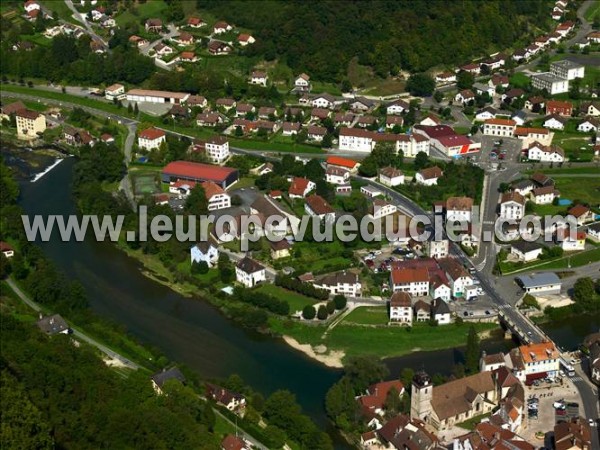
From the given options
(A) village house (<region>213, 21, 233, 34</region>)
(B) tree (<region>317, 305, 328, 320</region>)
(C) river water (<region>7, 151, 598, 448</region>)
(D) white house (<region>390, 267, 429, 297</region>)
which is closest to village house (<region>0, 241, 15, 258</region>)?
(C) river water (<region>7, 151, 598, 448</region>)

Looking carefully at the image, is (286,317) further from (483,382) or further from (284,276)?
(483,382)

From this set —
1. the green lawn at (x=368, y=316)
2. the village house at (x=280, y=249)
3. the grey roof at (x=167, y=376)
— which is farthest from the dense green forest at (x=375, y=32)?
the grey roof at (x=167, y=376)

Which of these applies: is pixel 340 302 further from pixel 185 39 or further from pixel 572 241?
pixel 185 39

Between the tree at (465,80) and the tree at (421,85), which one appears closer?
the tree at (421,85)

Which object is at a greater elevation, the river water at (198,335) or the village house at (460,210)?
the village house at (460,210)

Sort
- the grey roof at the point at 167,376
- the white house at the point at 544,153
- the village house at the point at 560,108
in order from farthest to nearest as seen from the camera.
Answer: the village house at the point at 560,108
the white house at the point at 544,153
the grey roof at the point at 167,376

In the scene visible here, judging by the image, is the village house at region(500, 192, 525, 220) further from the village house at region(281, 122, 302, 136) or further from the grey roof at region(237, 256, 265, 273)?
the village house at region(281, 122, 302, 136)

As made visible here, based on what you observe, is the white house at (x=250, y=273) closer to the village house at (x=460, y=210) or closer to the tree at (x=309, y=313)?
the tree at (x=309, y=313)

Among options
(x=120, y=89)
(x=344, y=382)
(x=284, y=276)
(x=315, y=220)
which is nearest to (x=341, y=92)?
(x=120, y=89)

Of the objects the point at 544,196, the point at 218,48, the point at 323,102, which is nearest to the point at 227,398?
the point at 544,196
